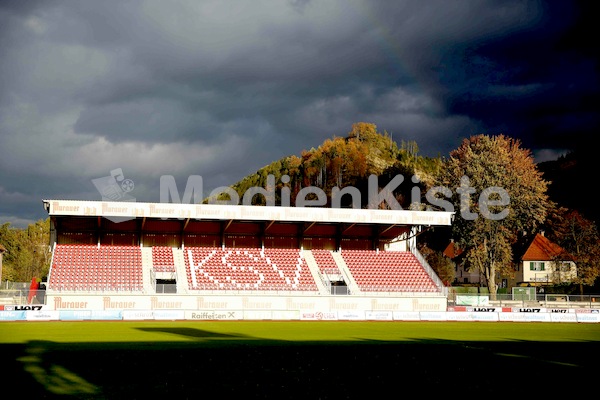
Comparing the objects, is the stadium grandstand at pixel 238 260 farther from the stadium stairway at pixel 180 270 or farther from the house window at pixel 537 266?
the house window at pixel 537 266

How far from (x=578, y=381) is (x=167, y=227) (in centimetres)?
4303

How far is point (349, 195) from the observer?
387 ft

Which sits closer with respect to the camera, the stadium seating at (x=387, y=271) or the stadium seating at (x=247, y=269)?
the stadium seating at (x=247, y=269)

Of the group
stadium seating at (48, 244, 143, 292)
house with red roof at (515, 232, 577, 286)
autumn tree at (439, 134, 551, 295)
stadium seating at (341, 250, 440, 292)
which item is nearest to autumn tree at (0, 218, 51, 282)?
stadium seating at (48, 244, 143, 292)

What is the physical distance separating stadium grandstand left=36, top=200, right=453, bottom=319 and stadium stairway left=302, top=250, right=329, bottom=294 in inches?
3.5

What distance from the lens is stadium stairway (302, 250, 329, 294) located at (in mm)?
51162

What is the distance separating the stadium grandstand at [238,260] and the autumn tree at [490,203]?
40.3ft

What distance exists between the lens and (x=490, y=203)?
68688 millimetres

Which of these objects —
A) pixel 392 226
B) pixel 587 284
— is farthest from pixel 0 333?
pixel 587 284

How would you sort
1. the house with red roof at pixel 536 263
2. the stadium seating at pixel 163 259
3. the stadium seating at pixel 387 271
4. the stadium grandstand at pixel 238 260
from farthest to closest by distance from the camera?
the house with red roof at pixel 536 263
the stadium seating at pixel 387 271
the stadium seating at pixel 163 259
the stadium grandstand at pixel 238 260

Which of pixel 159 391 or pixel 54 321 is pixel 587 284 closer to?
pixel 54 321

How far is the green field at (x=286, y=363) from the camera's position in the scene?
14.6 m

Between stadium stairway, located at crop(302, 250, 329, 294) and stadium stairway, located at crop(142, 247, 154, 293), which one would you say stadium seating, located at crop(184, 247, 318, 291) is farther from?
stadium stairway, located at crop(142, 247, 154, 293)

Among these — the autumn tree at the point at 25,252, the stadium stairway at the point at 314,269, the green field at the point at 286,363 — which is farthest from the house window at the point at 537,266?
the autumn tree at the point at 25,252
